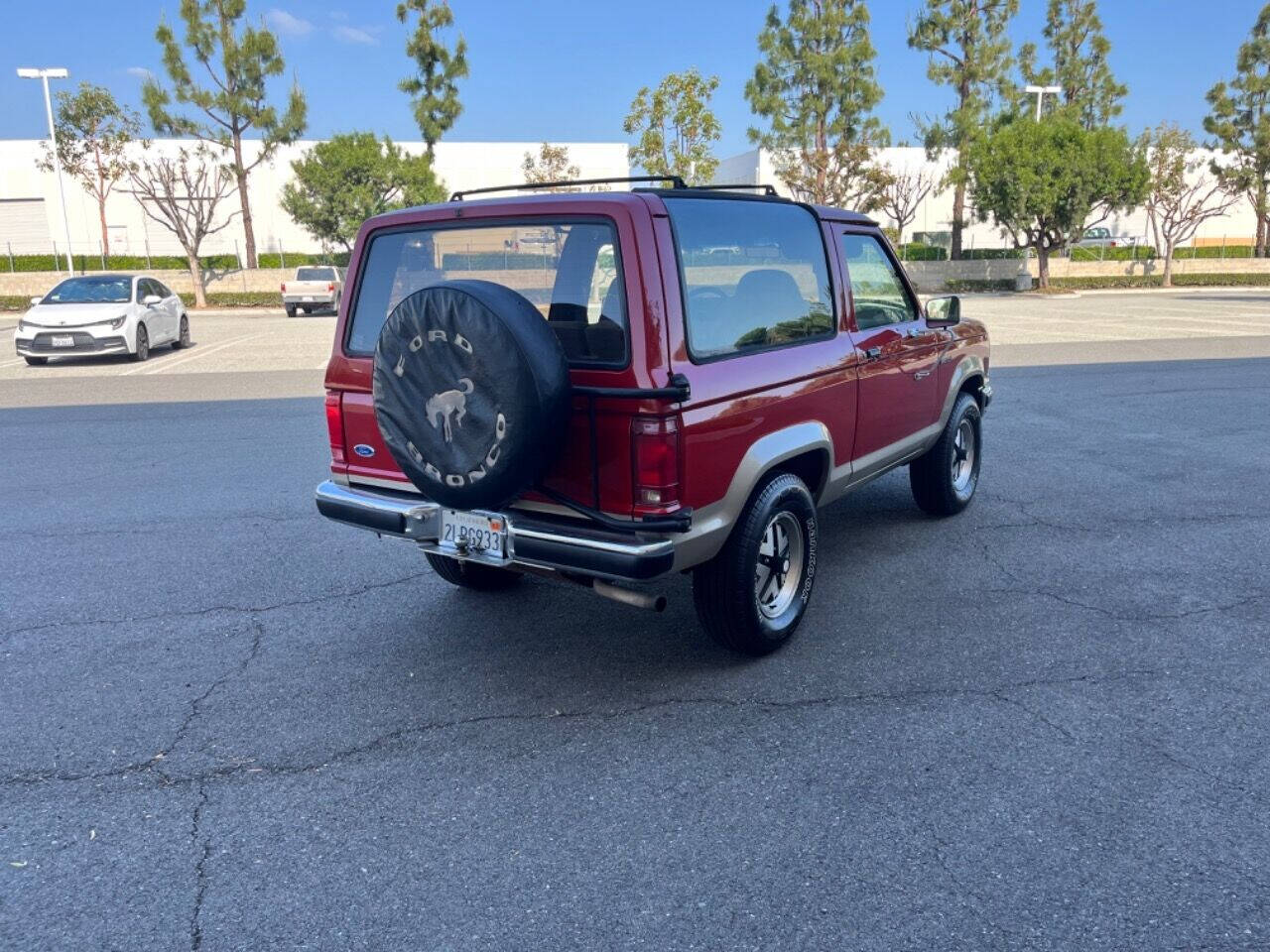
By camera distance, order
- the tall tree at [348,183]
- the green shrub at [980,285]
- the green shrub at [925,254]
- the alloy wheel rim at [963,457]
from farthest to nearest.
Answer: the green shrub at [925,254] < the green shrub at [980,285] < the tall tree at [348,183] < the alloy wheel rim at [963,457]

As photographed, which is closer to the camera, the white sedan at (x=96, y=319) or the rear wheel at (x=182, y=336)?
the white sedan at (x=96, y=319)

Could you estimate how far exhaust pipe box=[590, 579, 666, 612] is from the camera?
11.9 feet

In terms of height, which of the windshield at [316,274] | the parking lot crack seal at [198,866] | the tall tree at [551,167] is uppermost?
the tall tree at [551,167]

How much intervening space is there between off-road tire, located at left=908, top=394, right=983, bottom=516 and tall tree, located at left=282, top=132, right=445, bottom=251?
32.5 metres

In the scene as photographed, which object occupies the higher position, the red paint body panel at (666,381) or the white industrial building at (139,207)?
the white industrial building at (139,207)

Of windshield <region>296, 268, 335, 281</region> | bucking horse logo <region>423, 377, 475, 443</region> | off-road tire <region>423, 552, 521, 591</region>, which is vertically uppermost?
windshield <region>296, 268, 335, 281</region>

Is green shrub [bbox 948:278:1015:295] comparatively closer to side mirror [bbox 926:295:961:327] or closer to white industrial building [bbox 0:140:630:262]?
white industrial building [bbox 0:140:630:262]

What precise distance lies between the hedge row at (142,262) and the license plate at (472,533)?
38518 millimetres

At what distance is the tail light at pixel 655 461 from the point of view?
11.4 ft

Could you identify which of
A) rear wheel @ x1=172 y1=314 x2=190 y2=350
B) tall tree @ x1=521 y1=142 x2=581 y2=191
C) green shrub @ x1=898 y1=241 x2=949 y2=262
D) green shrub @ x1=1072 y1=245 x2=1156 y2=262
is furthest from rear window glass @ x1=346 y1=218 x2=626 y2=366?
green shrub @ x1=1072 y1=245 x2=1156 y2=262

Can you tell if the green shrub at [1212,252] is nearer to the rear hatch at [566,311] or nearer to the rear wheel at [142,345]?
the rear wheel at [142,345]

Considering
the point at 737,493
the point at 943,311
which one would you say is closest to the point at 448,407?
the point at 737,493

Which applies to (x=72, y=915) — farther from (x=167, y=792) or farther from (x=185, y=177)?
(x=185, y=177)

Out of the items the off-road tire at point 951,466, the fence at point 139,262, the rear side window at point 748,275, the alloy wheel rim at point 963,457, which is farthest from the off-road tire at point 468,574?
the fence at point 139,262
